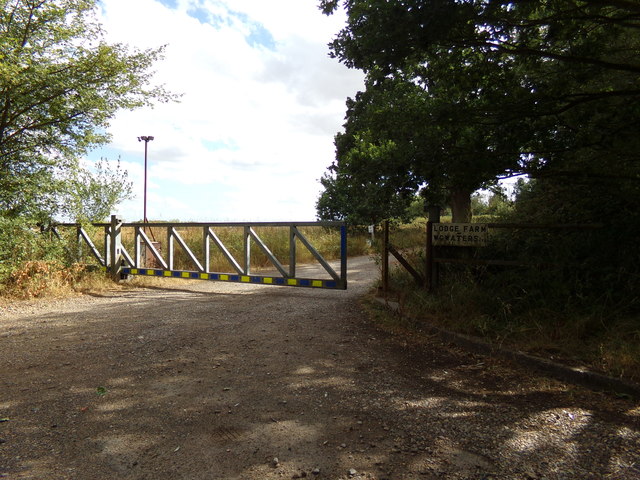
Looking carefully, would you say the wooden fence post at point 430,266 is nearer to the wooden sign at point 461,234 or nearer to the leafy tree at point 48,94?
the wooden sign at point 461,234

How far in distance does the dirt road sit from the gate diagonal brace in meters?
2.68

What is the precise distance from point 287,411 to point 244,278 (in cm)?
643

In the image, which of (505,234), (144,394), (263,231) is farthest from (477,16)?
(263,231)

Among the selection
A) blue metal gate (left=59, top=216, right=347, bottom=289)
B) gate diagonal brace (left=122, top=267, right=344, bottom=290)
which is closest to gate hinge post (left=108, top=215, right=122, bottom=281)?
blue metal gate (left=59, top=216, right=347, bottom=289)

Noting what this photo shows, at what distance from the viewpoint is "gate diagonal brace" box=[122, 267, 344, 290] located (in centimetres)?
854

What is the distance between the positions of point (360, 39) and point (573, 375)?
4603 mm

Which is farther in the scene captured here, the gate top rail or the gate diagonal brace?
the gate diagonal brace

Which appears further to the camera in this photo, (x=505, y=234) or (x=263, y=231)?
(x=263, y=231)

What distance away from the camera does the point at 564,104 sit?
621cm

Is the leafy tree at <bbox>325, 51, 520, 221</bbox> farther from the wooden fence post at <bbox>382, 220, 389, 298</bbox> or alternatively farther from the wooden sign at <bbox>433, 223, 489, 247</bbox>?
the wooden fence post at <bbox>382, 220, 389, 298</bbox>

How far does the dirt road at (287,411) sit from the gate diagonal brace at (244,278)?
106 inches

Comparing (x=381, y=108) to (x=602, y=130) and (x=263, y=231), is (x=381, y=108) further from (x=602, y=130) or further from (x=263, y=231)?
(x=263, y=231)

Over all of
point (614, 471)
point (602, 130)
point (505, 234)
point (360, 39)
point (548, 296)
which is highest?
point (360, 39)

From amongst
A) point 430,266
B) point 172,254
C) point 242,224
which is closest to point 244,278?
point 242,224
